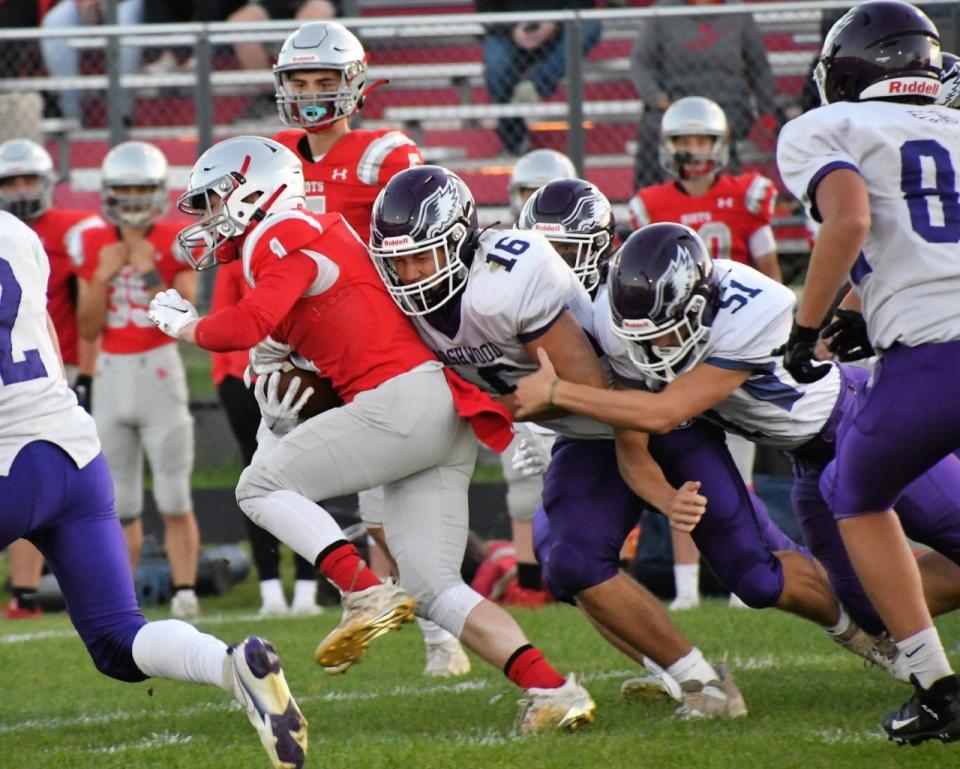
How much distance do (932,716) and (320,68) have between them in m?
3.03

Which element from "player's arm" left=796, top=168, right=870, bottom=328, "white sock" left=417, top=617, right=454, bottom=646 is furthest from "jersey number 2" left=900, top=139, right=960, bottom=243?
"white sock" left=417, top=617, right=454, bottom=646

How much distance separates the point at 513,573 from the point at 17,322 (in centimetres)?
373

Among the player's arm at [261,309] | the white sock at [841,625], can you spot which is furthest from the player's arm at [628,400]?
the white sock at [841,625]

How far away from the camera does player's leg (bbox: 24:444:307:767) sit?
3.80 meters

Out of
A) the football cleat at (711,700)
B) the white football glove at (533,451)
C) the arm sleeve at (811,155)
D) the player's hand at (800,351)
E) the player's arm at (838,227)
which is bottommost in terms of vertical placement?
the football cleat at (711,700)

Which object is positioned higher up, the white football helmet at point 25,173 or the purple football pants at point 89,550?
the purple football pants at point 89,550

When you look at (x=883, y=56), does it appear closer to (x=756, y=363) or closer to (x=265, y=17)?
(x=756, y=363)

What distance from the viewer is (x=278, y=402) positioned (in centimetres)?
477

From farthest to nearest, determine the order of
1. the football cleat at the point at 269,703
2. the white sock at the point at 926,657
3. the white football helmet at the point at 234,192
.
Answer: the white football helmet at the point at 234,192 < the white sock at the point at 926,657 < the football cleat at the point at 269,703

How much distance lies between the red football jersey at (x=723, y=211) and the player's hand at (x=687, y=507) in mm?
3195

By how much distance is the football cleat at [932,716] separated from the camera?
12.5 feet

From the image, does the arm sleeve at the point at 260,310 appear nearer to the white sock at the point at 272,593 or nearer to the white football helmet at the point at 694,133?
the white sock at the point at 272,593

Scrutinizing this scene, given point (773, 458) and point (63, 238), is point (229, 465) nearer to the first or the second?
point (63, 238)

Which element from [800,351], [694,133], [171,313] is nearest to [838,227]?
[800,351]
